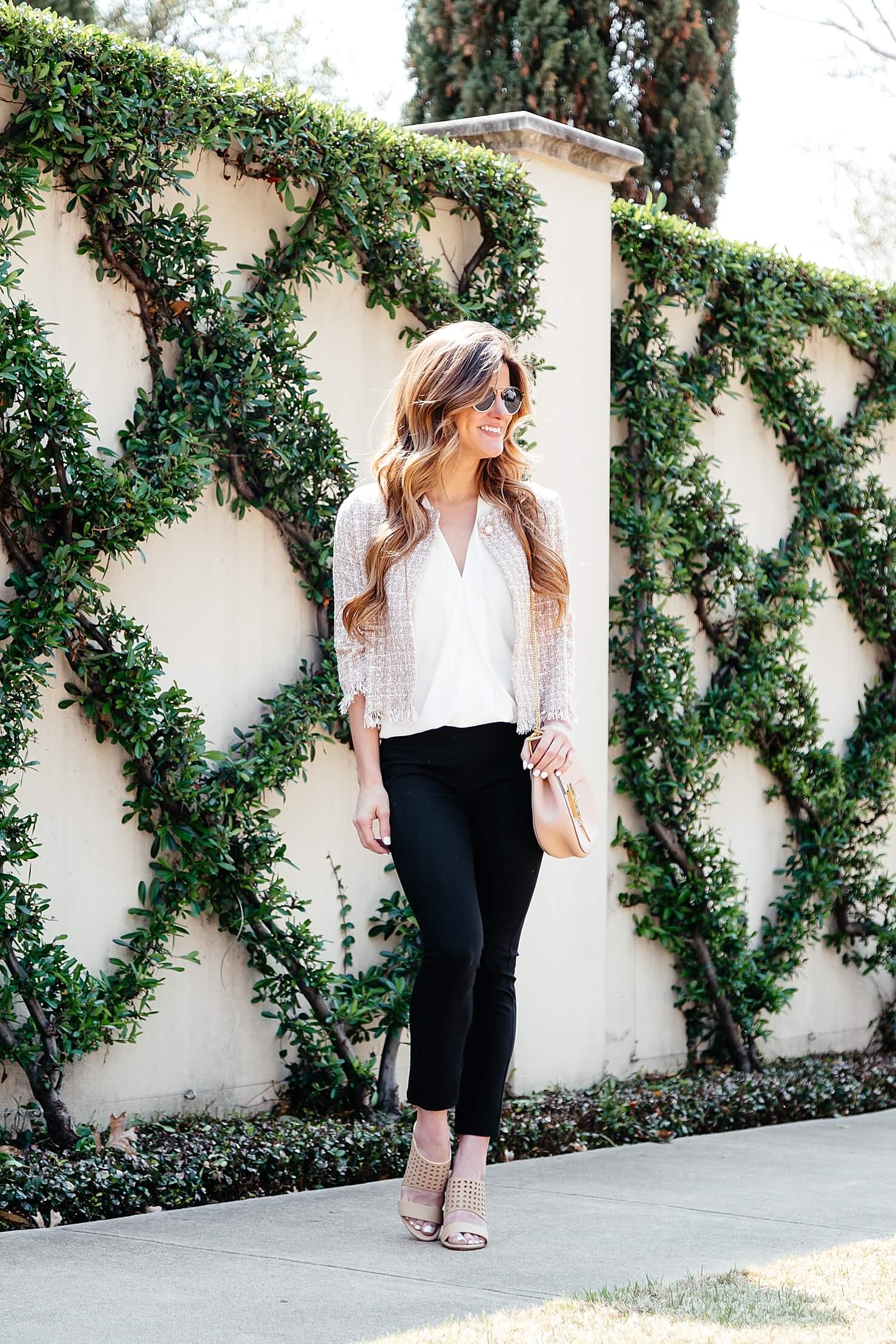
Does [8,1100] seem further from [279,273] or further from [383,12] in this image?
[383,12]

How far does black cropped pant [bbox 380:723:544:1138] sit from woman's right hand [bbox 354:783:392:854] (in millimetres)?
16

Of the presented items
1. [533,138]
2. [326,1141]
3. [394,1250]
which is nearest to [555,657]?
[394,1250]

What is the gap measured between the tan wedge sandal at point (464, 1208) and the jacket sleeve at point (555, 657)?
0.99m

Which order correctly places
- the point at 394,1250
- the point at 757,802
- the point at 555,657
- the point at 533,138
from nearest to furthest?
the point at 394,1250
the point at 555,657
the point at 533,138
the point at 757,802

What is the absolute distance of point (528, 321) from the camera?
494 cm

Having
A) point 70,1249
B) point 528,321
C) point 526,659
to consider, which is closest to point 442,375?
point 526,659

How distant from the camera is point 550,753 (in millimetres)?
3383

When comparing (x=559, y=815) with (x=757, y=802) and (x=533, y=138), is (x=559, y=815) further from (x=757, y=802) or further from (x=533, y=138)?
(x=757, y=802)

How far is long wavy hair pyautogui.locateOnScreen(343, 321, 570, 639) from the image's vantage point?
11.3 ft

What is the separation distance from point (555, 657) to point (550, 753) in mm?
286

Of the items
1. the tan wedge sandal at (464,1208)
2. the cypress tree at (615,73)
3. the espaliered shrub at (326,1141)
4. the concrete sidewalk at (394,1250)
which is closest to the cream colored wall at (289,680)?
the espaliered shrub at (326,1141)

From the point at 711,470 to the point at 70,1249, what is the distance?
3.66 meters

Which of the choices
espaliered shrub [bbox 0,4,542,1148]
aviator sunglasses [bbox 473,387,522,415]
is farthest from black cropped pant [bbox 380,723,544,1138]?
espaliered shrub [bbox 0,4,542,1148]

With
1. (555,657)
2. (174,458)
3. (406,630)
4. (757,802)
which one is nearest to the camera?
(406,630)
